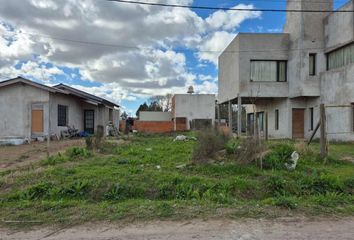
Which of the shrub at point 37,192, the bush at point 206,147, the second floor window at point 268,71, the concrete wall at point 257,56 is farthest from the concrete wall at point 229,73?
the shrub at point 37,192

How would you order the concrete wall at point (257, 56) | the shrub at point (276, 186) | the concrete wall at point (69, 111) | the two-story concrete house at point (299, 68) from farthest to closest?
the concrete wall at point (257, 56) < the concrete wall at point (69, 111) < the two-story concrete house at point (299, 68) < the shrub at point (276, 186)

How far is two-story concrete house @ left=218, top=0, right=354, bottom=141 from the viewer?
21.0 meters

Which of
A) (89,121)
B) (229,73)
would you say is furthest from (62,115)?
(229,73)

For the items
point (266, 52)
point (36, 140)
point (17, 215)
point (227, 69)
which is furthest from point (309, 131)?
point (17, 215)

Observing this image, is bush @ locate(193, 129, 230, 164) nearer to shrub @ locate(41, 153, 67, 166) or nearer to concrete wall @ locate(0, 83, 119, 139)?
shrub @ locate(41, 153, 67, 166)

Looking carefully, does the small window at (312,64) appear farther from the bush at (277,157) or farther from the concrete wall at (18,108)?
the concrete wall at (18,108)

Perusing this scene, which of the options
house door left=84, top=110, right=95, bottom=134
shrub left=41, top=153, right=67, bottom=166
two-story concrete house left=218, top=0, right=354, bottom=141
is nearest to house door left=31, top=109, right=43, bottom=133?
house door left=84, top=110, right=95, bottom=134

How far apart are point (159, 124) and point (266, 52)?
2396 centimetres

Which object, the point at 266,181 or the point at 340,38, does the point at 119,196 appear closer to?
the point at 266,181

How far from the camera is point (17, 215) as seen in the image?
19.5 feet

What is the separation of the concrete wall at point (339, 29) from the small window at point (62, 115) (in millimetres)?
19421

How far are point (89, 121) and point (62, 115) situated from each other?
472 centimetres

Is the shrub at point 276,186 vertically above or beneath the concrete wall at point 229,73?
beneath

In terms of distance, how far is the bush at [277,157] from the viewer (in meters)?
9.70
